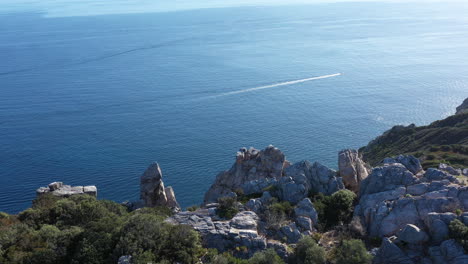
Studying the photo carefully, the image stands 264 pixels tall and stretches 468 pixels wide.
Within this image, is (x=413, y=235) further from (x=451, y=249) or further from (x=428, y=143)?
(x=428, y=143)

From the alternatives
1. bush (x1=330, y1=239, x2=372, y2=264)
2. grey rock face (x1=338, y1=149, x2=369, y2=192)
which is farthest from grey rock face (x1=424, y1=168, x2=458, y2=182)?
bush (x1=330, y1=239, x2=372, y2=264)

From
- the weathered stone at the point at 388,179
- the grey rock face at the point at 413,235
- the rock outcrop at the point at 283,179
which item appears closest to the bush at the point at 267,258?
the grey rock face at the point at 413,235

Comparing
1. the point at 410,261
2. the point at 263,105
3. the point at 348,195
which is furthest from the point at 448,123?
the point at 410,261

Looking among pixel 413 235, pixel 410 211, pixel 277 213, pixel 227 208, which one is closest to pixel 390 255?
pixel 413 235

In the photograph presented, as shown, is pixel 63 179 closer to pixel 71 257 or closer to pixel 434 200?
pixel 71 257

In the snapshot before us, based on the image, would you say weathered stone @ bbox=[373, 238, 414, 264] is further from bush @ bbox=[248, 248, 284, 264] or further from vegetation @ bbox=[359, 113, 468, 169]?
vegetation @ bbox=[359, 113, 468, 169]

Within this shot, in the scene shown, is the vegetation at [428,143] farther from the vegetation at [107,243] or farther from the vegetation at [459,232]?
the vegetation at [107,243]
